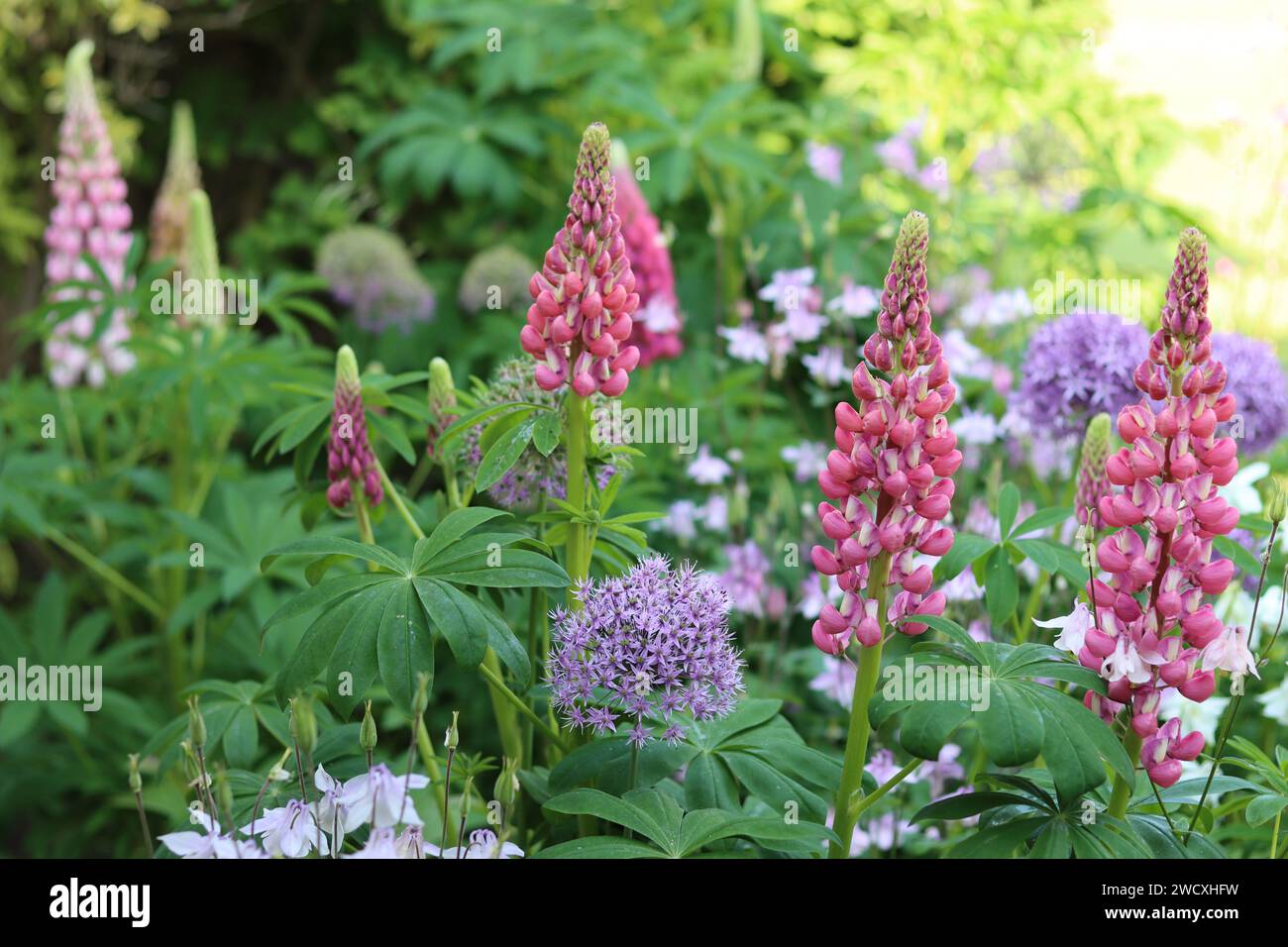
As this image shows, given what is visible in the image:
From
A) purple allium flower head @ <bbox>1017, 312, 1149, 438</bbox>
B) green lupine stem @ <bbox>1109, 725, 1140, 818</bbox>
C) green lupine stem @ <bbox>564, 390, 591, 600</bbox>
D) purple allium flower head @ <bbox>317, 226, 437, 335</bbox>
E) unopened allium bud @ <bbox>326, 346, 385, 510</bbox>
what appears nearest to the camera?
green lupine stem @ <bbox>1109, 725, 1140, 818</bbox>

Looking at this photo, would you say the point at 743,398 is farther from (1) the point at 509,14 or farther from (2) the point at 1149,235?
(1) the point at 509,14

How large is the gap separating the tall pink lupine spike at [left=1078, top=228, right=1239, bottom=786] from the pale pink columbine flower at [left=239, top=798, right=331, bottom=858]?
3.18ft

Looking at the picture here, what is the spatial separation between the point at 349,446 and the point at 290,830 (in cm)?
60

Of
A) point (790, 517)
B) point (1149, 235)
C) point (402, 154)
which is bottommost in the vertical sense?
point (790, 517)

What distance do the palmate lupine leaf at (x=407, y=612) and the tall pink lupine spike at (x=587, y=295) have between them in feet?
0.75

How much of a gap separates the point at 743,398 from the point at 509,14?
2251mm

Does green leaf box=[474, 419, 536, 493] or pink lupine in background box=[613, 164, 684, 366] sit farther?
pink lupine in background box=[613, 164, 684, 366]

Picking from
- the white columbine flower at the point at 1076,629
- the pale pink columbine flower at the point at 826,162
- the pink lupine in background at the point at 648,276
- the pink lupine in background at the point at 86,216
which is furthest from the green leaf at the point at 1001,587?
the pink lupine in background at the point at 86,216

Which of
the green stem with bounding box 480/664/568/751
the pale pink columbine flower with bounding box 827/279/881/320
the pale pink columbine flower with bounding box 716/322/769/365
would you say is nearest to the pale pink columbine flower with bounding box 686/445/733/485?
the pale pink columbine flower with bounding box 716/322/769/365

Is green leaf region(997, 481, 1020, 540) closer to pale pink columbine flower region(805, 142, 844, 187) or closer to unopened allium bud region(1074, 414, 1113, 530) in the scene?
unopened allium bud region(1074, 414, 1113, 530)

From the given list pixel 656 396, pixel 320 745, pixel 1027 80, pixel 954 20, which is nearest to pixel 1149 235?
pixel 1027 80

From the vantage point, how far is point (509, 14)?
4.65 metres

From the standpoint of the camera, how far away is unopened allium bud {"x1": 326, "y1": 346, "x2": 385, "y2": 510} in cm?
183

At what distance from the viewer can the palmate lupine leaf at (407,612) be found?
1.50 m
